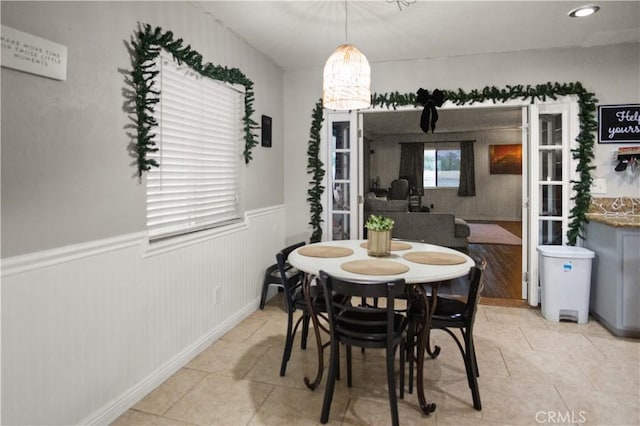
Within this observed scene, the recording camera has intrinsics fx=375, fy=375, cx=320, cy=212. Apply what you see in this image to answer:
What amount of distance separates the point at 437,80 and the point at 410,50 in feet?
1.45

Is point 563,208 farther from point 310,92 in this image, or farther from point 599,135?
point 310,92

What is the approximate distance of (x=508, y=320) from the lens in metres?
3.38

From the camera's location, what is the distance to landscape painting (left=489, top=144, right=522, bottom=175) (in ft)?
33.4

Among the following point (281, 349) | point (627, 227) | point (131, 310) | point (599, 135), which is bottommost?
point (281, 349)

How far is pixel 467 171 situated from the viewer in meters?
10.5

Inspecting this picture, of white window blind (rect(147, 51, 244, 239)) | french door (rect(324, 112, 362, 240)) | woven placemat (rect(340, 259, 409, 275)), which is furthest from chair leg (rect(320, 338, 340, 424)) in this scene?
french door (rect(324, 112, 362, 240))

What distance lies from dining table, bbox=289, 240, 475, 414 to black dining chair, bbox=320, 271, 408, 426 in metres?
0.09

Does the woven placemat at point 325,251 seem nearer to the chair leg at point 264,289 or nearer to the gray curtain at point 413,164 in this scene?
the chair leg at point 264,289

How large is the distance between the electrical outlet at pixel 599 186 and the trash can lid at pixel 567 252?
1.86 ft

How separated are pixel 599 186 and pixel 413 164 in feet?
23.9

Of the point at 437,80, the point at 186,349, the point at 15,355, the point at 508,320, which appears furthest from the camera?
the point at 437,80

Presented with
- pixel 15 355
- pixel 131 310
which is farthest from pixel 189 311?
pixel 15 355

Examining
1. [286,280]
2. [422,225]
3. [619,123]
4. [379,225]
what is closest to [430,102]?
[619,123]

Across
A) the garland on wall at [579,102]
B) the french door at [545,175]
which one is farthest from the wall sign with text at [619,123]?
the french door at [545,175]
